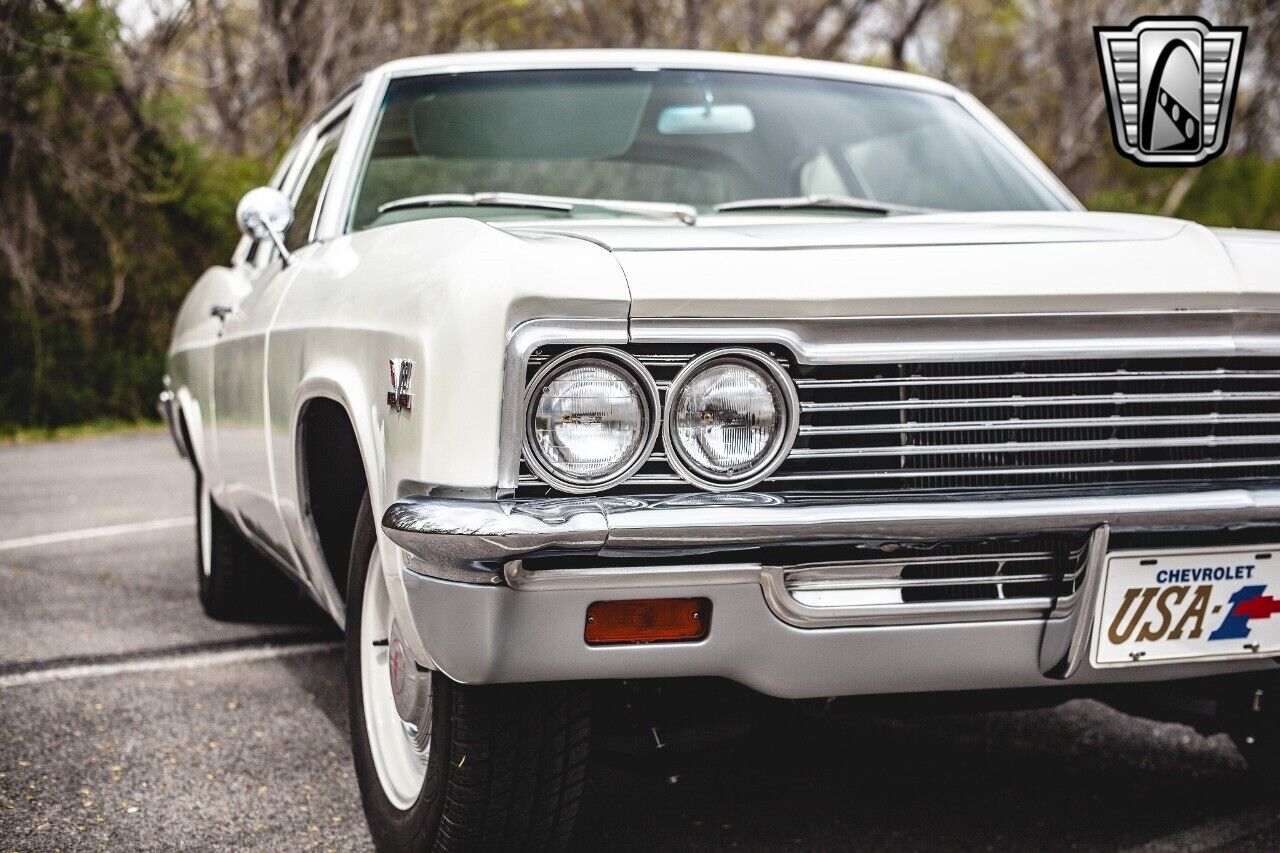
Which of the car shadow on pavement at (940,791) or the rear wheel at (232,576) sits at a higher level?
the car shadow on pavement at (940,791)

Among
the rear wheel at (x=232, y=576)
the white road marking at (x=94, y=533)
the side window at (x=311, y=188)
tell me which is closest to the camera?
the side window at (x=311, y=188)

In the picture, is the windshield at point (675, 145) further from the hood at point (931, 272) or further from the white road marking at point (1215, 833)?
the white road marking at point (1215, 833)

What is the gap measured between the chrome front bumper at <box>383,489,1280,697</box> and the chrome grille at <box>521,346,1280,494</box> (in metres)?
0.08

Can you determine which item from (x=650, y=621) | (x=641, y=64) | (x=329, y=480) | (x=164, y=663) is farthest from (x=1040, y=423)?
(x=164, y=663)

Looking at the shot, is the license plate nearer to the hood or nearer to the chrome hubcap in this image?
the hood

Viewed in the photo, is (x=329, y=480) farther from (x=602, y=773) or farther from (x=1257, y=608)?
(x=1257, y=608)

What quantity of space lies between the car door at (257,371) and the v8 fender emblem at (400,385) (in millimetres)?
1021

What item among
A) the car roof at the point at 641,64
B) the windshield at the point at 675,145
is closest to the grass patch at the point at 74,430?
the car roof at the point at 641,64

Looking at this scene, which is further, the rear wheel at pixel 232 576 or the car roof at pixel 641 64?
the rear wheel at pixel 232 576

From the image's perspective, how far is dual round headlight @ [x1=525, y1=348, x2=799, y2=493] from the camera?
214cm

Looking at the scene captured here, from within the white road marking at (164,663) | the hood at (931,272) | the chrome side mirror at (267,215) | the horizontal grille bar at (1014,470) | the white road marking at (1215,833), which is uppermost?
the hood at (931,272)

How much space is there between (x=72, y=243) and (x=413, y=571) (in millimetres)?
11496

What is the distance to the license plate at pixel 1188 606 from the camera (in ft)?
7.43

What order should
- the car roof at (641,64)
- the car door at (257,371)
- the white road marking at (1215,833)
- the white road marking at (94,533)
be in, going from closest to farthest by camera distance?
the white road marking at (1215,833)
the car door at (257,371)
the car roof at (641,64)
the white road marking at (94,533)
